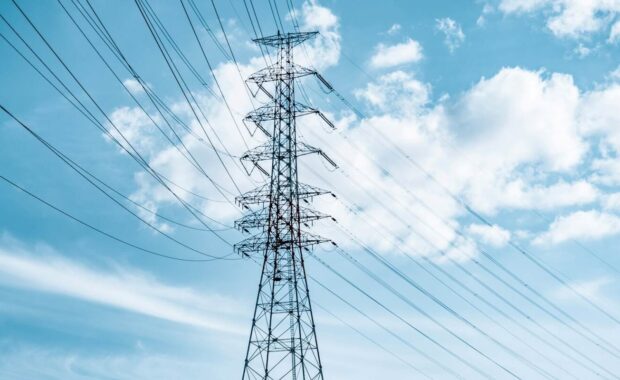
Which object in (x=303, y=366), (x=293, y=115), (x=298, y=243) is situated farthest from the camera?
(x=293, y=115)

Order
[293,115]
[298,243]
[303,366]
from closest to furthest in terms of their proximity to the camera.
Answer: [303,366] → [298,243] → [293,115]

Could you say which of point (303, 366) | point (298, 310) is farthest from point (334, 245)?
point (303, 366)

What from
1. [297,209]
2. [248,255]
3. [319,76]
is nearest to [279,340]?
[248,255]

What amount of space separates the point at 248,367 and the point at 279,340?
1.99 metres

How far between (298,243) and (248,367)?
22.7ft

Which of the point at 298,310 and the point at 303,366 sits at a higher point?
the point at 298,310

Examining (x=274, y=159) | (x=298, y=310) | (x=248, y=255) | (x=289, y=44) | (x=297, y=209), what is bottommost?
(x=298, y=310)

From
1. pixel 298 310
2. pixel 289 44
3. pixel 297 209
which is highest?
pixel 289 44

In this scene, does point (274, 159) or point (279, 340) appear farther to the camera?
point (274, 159)

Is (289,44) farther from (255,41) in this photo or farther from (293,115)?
(293,115)

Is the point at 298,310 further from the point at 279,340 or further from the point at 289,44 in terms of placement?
the point at 289,44

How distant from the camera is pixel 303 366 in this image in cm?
3172

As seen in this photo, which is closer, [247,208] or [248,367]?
[248,367]

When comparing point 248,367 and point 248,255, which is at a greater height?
point 248,255
